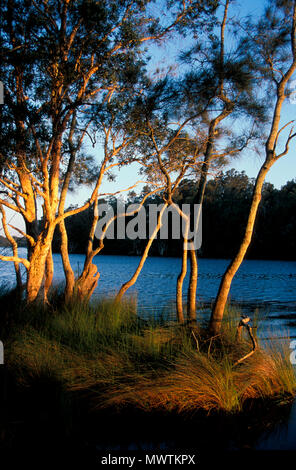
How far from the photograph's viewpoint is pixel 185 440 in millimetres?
4012

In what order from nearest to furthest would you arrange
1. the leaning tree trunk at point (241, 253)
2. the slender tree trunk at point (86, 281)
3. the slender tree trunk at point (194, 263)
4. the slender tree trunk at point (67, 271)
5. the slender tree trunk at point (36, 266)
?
the leaning tree trunk at point (241, 253) → the slender tree trunk at point (36, 266) → the slender tree trunk at point (194, 263) → the slender tree trunk at point (67, 271) → the slender tree trunk at point (86, 281)

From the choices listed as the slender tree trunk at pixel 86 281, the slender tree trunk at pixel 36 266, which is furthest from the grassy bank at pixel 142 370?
the slender tree trunk at pixel 86 281

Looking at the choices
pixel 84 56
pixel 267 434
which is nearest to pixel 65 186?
pixel 84 56

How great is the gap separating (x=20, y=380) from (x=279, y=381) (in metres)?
3.43

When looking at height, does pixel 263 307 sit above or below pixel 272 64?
below

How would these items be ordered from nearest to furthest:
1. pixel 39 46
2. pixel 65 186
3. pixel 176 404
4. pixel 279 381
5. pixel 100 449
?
pixel 100 449 < pixel 176 404 < pixel 279 381 < pixel 39 46 < pixel 65 186

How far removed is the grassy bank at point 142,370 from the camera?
448 cm

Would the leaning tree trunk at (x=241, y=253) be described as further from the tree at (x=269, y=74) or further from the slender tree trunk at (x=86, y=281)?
the slender tree trunk at (x=86, y=281)

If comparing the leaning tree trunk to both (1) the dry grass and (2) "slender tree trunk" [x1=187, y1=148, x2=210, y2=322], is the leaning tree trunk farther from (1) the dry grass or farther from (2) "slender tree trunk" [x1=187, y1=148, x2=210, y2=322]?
(2) "slender tree trunk" [x1=187, y1=148, x2=210, y2=322]

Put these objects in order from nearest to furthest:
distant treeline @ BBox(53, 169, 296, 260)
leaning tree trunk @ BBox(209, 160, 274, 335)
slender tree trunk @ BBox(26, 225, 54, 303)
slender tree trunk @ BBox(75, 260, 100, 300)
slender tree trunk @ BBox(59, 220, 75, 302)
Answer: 1. leaning tree trunk @ BBox(209, 160, 274, 335)
2. slender tree trunk @ BBox(26, 225, 54, 303)
3. slender tree trunk @ BBox(59, 220, 75, 302)
4. slender tree trunk @ BBox(75, 260, 100, 300)
5. distant treeline @ BBox(53, 169, 296, 260)

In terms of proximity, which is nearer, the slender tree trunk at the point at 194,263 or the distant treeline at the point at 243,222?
the slender tree trunk at the point at 194,263

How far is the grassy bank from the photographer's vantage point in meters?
4.48

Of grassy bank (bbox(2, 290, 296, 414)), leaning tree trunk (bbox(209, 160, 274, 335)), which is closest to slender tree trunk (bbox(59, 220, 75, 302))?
grassy bank (bbox(2, 290, 296, 414))

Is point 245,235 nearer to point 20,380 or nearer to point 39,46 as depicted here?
point 20,380
